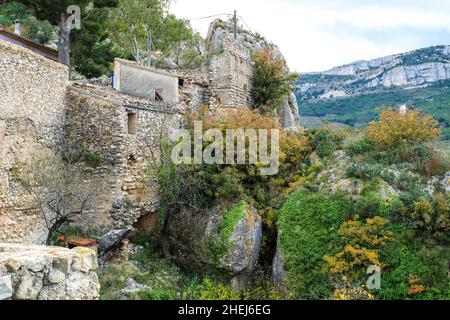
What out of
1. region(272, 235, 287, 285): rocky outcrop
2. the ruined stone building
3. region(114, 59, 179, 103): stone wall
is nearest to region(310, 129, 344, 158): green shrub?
region(272, 235, 287, 285): rocky outcrop

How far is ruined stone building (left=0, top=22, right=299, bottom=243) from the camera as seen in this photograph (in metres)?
11.2

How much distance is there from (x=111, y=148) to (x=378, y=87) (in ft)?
148

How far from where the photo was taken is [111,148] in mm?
13031

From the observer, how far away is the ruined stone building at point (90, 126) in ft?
36.7

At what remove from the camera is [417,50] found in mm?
55719

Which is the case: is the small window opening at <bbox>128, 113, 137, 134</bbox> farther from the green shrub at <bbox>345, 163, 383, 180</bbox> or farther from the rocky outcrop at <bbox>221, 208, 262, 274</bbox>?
the green shrub at <bbox>345, 163, 383, 180</bbox>

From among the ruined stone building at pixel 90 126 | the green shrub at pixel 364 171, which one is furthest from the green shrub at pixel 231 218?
the green shrub at pixel 364 171

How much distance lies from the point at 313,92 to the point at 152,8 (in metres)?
33.1

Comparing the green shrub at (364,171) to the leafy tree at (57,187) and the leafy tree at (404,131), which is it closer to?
the leafy tree at (404,131)

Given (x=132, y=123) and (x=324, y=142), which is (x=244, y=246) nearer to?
(x=324, y=142)

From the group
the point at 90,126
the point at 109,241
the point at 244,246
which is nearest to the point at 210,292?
the point at 244,246

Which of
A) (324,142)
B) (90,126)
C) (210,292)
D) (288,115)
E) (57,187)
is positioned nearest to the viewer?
(210,292)

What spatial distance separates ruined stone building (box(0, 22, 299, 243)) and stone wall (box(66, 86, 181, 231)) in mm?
30

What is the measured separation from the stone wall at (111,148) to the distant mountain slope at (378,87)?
1084 inches
